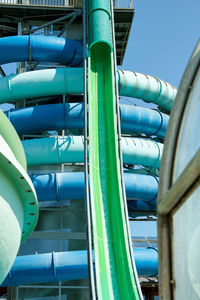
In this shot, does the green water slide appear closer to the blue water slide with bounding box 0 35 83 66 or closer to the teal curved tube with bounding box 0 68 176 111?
the teal curved tube with bounding box 0 68 176 111

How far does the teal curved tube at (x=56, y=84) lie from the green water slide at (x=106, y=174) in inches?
17.9

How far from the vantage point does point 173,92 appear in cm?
1230

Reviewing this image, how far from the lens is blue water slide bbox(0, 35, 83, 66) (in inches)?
441

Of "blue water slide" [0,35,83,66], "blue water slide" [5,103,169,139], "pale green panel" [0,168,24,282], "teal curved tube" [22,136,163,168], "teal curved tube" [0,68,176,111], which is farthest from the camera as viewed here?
"blue water slide" [0,35,83,66]

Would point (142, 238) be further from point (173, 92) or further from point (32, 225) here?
point (32, 225)

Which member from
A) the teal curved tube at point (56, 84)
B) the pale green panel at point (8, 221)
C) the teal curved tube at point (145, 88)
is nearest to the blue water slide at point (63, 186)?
the teal curved tube at point (56, 84)

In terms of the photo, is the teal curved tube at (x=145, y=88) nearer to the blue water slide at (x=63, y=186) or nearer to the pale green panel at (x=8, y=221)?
the blue water slide at (x=63, y=186)

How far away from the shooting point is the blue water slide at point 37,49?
11195 mm

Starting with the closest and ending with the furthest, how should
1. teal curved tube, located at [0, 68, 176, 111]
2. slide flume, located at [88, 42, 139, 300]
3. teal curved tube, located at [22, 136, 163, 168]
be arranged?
1. slide flume, located at [88, 42, 139, 300]
2. teal curved tube, located at [22, 136, 163, 168]
3. teal curved tube, located at [0, 68, 176, 111]

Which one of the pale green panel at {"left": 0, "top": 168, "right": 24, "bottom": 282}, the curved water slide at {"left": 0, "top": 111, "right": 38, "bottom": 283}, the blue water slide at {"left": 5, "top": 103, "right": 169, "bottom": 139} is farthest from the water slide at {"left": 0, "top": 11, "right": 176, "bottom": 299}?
the pale green panel at {"left": 0, "top": 168, "right": 24, "bottom": 282}

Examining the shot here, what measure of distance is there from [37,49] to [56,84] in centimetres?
123

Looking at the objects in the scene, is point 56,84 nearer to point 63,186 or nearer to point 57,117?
point 57,117

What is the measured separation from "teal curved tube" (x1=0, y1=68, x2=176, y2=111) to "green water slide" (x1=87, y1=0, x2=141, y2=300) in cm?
45

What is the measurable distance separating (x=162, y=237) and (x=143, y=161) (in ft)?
30.5
